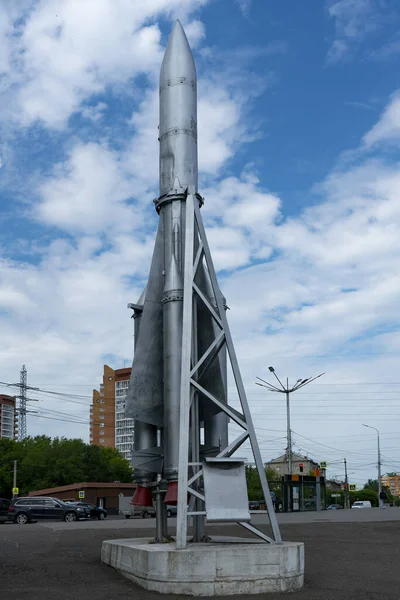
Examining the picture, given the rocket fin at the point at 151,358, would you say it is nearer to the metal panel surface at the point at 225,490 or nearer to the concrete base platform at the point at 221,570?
the metal panel surface at the point at 225,490

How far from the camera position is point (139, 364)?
50.9 feet

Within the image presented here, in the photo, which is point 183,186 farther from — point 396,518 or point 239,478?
point 396,518

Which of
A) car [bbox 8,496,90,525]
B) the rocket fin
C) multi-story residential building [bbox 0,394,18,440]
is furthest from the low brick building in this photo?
multi-story residential building [bbox 0,394,18,440]

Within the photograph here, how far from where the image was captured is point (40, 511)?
38.6 m

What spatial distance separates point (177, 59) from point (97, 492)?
51619 millimetres

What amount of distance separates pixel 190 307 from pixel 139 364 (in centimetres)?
275

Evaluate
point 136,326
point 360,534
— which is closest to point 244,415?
point 136,326

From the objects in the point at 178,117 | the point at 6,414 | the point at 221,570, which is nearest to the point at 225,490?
the point at 221,570

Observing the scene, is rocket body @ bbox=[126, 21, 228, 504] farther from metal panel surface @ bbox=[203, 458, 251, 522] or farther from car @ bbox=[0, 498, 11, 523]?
car @ bbox=[0, 498, 11, 523]

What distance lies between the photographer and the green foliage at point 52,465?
72.9 m

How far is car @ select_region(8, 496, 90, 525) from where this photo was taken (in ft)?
125

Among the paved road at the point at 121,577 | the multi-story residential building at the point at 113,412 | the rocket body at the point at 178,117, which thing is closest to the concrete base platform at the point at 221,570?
the paved road at the point at 121,577

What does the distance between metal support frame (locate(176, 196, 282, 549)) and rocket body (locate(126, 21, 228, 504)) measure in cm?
54

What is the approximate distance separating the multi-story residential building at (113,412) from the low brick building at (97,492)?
10509 cm
